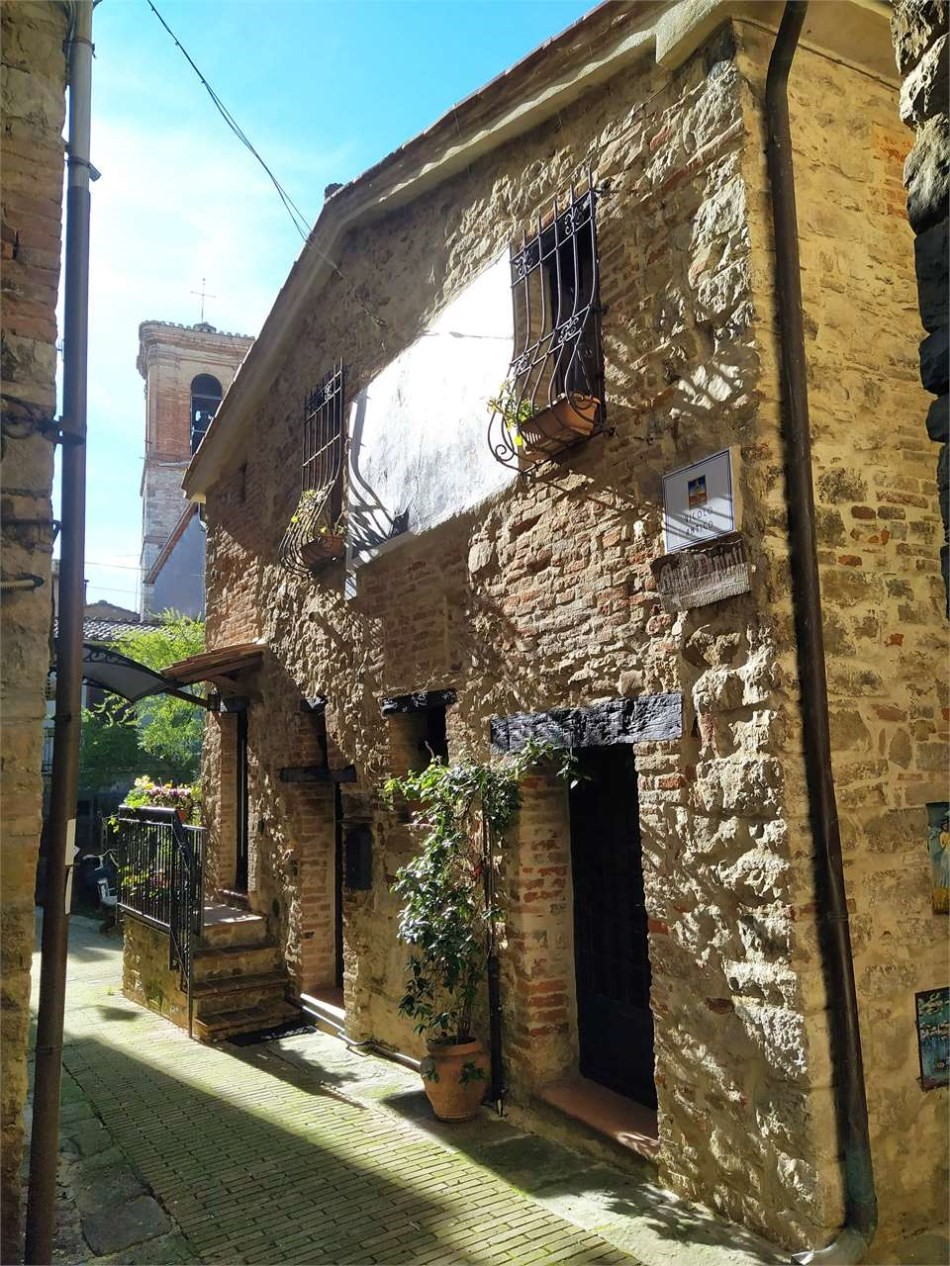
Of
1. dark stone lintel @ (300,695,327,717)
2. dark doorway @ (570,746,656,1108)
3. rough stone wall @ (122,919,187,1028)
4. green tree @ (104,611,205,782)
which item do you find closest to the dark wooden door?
rough stone wall @ (122,919,187,1028)

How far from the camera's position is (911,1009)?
3.91 metres

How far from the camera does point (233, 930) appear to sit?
8.64m

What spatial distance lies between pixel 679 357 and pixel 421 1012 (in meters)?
3.90

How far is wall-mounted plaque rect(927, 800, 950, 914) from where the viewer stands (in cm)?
409

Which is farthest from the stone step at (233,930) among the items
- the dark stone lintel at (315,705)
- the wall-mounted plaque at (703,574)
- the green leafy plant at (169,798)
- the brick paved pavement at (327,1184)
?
the wall-mounted plaque at (703,574)

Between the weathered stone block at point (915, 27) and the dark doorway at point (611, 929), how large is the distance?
3472 millimetres

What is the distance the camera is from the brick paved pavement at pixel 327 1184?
3965 millimetres

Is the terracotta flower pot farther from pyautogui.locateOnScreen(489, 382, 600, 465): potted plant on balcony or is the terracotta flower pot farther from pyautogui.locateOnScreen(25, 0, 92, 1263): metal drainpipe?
pyautogui.locateOnScreen(489, 382, 600, 465): potted plant on balcony

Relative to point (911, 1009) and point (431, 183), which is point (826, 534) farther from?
point (431, 183)

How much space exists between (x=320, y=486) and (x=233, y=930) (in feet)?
13.6

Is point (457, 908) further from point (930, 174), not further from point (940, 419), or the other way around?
point (930, 174)

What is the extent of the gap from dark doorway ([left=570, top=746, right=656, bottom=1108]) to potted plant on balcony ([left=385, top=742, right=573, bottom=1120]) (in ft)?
1.17

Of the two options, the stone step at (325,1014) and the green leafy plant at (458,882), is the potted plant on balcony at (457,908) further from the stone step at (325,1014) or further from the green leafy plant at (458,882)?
the stone step at (325,1014)

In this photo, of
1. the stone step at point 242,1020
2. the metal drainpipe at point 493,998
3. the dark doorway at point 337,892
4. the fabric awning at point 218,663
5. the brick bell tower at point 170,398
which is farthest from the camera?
the brick bell tower at point 170,398
